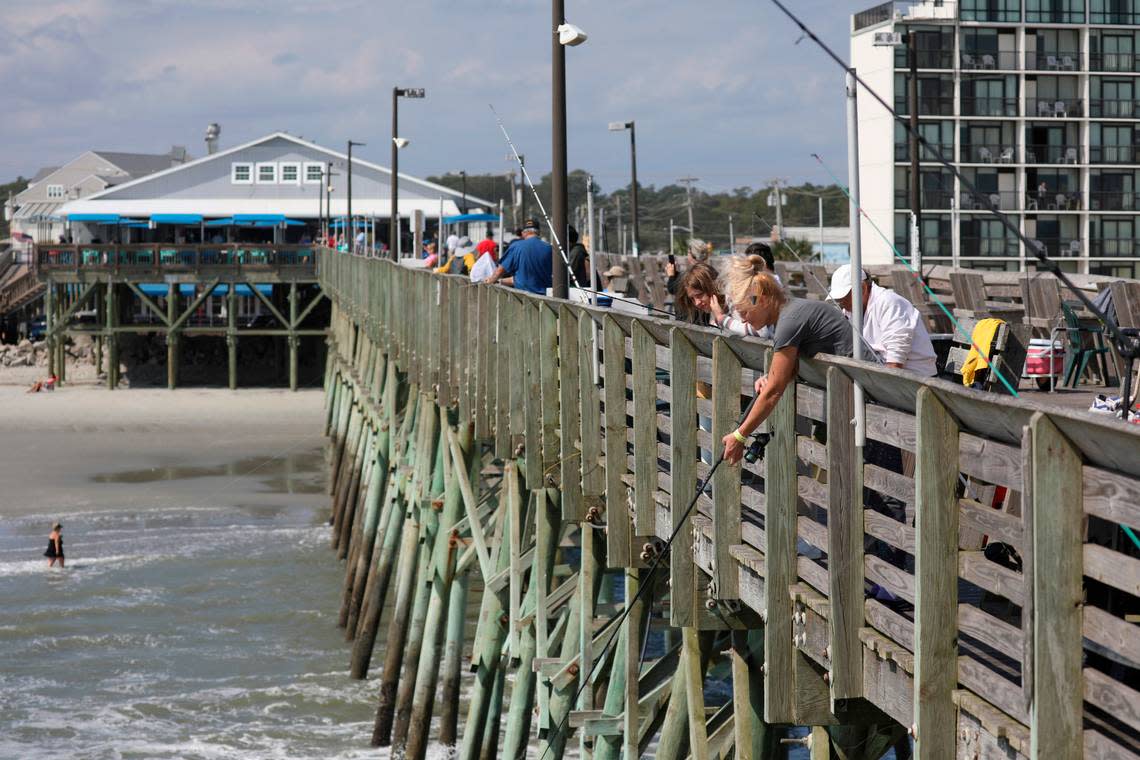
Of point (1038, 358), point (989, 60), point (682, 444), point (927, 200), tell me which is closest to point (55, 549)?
point (1038, 358)

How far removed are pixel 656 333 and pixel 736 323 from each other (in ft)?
2.50

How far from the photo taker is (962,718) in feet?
14.4

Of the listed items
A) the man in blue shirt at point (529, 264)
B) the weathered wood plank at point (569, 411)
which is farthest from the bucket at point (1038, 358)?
the man in blue shirt at point (529, 264)

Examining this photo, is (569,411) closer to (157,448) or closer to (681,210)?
(157,448)

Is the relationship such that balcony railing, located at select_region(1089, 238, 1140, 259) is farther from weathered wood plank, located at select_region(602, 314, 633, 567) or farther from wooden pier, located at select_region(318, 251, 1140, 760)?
weathered wood plank, located at select_region(602, 314, 633, 567)

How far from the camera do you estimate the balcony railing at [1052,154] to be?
5250cm

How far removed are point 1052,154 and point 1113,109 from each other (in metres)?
2.45

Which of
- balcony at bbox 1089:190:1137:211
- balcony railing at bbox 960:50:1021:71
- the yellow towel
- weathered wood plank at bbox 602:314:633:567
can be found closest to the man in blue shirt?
weathered wood plank at bbox 602:314:633:567

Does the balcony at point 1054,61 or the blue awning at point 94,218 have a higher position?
the balcony at point 1054,61

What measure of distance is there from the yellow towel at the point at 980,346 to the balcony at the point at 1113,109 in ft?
155

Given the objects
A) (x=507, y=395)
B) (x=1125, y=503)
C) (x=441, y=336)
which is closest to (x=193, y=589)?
(x=441, y=336)

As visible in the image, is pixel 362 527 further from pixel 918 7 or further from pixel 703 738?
pixel 918 7

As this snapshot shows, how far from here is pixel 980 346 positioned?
24.6 feet

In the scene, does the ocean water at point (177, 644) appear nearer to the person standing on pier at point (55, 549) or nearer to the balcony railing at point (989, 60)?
the person standing on pier at point (55, 549)
